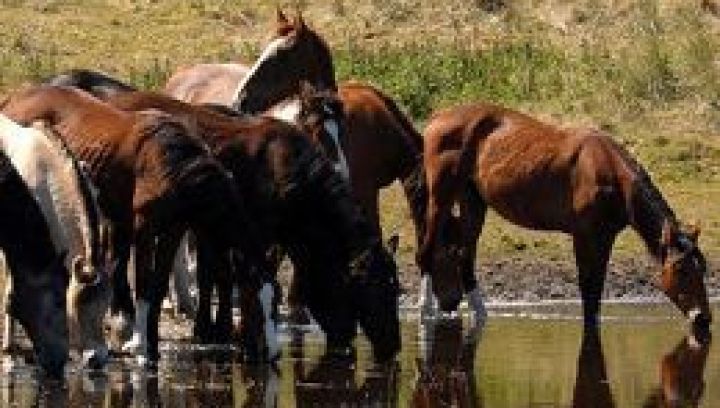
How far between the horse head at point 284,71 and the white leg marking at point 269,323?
3433 mm

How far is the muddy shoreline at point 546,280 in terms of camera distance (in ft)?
62.7

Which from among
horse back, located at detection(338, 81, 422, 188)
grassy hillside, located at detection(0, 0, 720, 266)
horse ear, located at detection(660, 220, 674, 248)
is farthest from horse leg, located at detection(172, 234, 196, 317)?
grassy hillside, located at detection(0, 0, 720, 266)

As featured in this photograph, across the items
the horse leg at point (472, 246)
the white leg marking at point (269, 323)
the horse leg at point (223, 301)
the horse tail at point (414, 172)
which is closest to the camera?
the white leg marking at point (269, 323)

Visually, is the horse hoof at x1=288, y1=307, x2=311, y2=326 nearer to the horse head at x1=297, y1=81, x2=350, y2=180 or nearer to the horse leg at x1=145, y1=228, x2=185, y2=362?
the horse head at x1=297, y1=81, x2=350, y2=180

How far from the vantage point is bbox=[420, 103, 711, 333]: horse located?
16844 millimetres

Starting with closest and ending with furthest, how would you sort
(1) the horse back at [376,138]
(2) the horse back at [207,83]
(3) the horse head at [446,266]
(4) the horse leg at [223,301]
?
(4) the horse leg at [223,301] < (3) the horse head at [446,266] < (1) the horse back at [376,138] < (2) the horse back at [207,83]

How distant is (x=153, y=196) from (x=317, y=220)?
1.37 metres

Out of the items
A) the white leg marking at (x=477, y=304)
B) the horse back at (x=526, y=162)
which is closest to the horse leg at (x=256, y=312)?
the white leg marking at (x=477, y=304)

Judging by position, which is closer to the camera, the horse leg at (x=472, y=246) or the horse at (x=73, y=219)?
the horse at (x=73, y=219)

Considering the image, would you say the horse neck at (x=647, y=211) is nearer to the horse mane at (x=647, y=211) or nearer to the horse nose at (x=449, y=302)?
the horse mane at (x=647, y=211)

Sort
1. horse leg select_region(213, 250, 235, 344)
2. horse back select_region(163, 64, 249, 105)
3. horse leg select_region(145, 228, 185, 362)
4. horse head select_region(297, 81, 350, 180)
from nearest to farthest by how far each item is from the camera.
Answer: horse leg select_region(145, 228, 185, 362) → horse leg select_region(213, 250, 235, 344) → horse head select_region(297, 81, 350, 180) → horse back select_region(163, 64, 249, 105)

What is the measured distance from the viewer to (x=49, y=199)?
13.7 meters

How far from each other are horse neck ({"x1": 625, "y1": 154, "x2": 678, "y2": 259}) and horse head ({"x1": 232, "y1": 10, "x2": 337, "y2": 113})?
2.64 meters

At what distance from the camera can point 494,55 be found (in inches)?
1100
